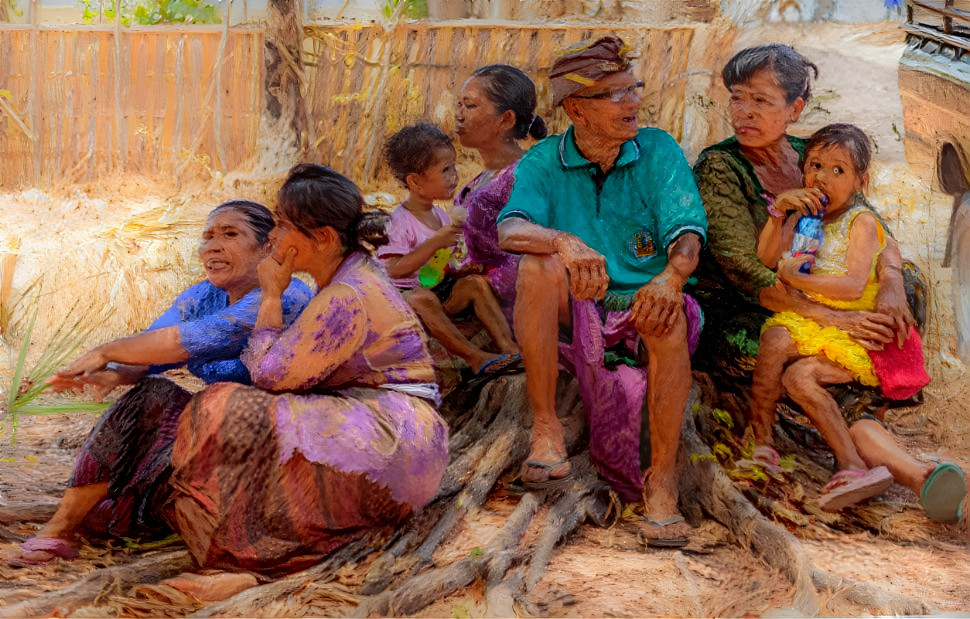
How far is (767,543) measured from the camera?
3912mm

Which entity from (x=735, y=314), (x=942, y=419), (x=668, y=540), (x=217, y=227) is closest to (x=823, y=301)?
(x=735, y=314)

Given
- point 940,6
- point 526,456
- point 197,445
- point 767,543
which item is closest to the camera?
point 197,445

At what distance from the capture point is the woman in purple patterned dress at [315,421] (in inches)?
140

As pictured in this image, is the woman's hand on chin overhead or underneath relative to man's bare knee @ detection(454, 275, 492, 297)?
overhead

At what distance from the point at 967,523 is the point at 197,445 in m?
3.02

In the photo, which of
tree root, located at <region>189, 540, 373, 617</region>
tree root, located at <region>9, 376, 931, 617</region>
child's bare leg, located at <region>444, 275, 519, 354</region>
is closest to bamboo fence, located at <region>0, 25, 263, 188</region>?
child's bare leg, located at <region>444, 275, 519, 354</region>

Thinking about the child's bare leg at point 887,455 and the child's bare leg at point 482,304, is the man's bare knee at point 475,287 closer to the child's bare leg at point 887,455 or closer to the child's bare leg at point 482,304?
the child's bare leg at point 482,304

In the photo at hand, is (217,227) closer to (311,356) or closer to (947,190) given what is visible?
(311,356)

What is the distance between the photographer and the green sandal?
3.99 metres

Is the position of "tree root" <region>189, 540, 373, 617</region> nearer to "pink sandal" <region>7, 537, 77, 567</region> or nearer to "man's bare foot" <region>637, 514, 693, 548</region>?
"pink sandal" <region>7, 537, 77, 567</region>

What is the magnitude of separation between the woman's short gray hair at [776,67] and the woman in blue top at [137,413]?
2.01 m

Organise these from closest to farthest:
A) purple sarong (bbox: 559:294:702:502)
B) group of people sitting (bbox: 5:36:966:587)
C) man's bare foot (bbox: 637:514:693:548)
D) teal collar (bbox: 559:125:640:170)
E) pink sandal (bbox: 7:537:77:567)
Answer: group of people sitting (bbox: 5:36:966:587) < pink sandal (bbox: 7:537:77:567) < man's bare foot (bbox: 637:514:693:548) < purple sarong (bbox: 559:294:702:502) < teal collar (bbox: 559:125:640:170)

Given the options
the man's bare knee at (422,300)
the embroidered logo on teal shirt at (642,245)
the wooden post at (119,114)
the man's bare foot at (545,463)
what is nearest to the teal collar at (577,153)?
the embroidered logo on teal shirt at (642,245)

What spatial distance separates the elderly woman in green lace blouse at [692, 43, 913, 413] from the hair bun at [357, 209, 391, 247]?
1400 millimetres
